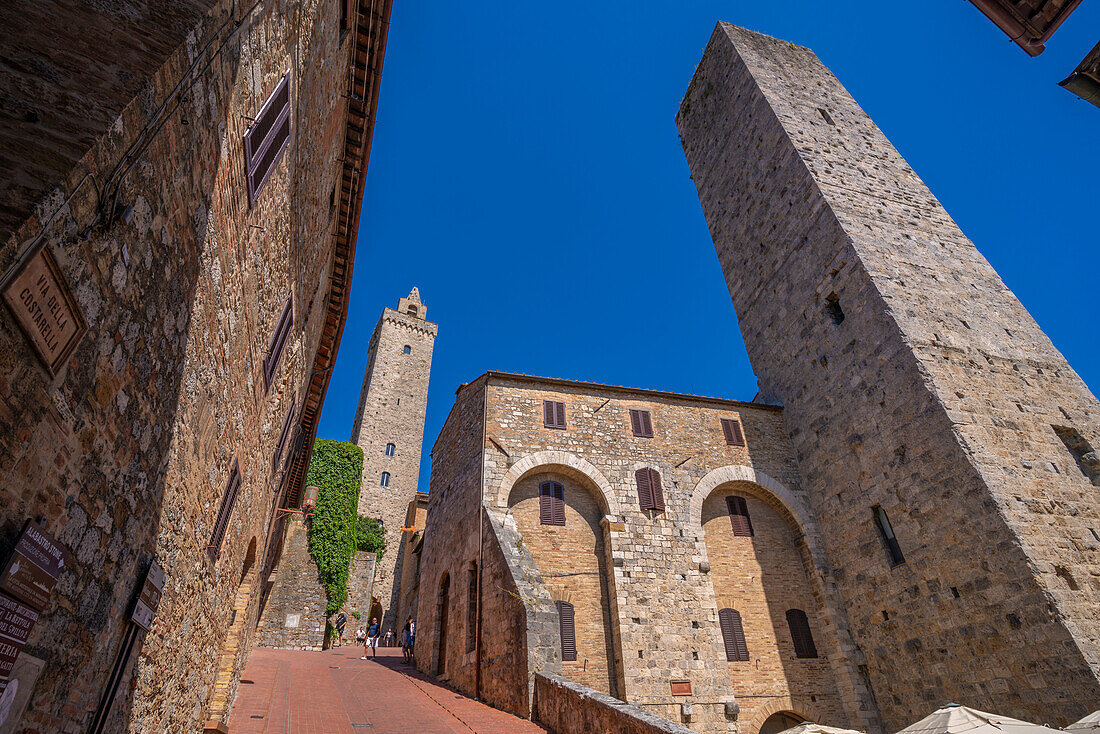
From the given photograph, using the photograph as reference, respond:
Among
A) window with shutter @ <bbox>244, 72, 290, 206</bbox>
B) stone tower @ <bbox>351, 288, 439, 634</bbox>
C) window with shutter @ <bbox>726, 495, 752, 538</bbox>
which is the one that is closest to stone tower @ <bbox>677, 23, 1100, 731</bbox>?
window with shutter @ <bbox>726, 495, 752, 538</bbox>

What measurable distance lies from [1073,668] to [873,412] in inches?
230

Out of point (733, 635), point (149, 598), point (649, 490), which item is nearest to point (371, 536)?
point (649, 490)

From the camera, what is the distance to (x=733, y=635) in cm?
1345

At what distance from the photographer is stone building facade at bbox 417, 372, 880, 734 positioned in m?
12.0

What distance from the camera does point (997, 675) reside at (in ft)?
33.6

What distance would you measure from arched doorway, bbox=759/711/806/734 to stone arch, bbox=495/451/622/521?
568 centimetres

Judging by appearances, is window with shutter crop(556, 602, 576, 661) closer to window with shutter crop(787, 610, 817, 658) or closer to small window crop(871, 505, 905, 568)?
window with shutter crop(787, 610, 817, 658)

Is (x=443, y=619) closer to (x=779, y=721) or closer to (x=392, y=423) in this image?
(x=779, y=721)

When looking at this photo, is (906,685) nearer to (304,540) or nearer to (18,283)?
(18,283)

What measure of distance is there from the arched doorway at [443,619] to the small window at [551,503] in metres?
3.28

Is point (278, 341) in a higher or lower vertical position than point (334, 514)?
lower

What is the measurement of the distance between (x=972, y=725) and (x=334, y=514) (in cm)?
2005

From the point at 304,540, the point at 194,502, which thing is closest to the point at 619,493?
the point at 194,502

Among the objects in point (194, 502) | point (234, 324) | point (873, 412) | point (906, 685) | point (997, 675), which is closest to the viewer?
point (194, 502)
